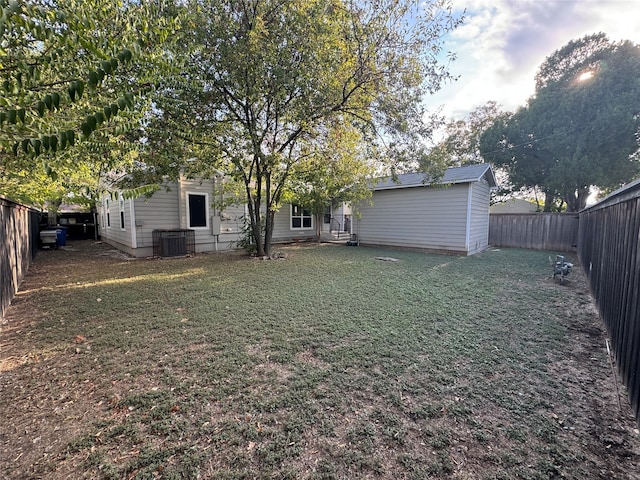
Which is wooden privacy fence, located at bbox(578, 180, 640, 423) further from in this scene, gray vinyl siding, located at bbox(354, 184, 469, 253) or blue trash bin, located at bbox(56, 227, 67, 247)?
blue trash bin, located at bbox(56, 227, 67, 247)

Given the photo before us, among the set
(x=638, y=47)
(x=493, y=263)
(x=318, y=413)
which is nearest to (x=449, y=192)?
(x=493, y=263)

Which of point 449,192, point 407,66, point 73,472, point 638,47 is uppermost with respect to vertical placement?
point 638,47

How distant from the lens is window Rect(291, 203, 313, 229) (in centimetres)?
1526

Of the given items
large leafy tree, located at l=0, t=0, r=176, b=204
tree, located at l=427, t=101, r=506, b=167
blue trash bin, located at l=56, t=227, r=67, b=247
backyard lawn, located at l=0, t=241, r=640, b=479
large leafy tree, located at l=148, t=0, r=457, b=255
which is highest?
tree, located at l=427, t=101, r=506, b=167

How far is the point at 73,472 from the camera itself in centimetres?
169

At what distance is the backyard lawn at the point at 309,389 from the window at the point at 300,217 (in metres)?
10.2

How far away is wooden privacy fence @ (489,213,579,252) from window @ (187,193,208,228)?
44.2ft

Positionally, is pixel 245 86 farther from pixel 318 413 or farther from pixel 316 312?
pixel 318 413

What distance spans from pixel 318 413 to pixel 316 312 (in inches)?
89.1

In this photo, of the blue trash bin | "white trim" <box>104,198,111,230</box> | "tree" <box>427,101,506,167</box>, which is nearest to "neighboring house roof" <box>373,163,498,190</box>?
"tree" <box>427,101,506,167</box>

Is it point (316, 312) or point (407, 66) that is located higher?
point (407, 66)

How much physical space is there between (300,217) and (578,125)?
15.2m

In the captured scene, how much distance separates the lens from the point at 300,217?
15.7m

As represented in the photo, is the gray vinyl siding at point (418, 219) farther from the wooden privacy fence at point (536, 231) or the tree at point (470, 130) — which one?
the tree at point (470, 130)
